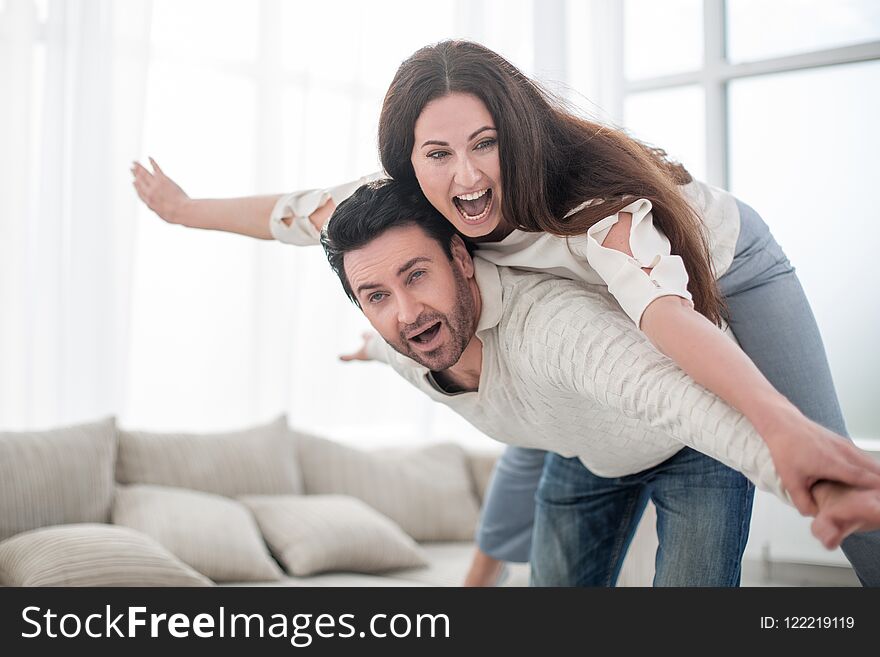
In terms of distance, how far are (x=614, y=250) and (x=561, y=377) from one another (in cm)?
20

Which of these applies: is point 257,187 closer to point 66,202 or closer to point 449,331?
point 66,202

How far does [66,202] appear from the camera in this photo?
138 inches

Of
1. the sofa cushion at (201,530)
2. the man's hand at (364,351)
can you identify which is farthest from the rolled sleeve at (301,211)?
the sofa cushion at (201,530)

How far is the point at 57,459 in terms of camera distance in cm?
303

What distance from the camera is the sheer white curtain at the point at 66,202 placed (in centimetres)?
336

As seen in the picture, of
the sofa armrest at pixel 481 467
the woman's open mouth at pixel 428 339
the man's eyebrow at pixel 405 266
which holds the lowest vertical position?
the sofa armrest at pixel 481 467

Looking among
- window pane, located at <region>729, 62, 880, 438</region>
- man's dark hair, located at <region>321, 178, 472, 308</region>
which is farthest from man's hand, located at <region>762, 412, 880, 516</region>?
window pane, located at <region>729, 62, 880, 438</region>

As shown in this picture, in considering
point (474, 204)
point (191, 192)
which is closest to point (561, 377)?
point (474, 204)

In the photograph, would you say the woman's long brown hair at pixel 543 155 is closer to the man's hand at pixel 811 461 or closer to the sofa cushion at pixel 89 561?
the man's hand at pixel 811 461

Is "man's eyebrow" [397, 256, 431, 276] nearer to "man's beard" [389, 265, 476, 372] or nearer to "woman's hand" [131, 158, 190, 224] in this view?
"man's beard" [389, 265, 476, 372]

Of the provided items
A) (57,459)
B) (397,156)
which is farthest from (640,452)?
(57,459)

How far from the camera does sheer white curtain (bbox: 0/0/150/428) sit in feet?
11.0

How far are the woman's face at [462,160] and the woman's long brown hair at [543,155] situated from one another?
0.01m

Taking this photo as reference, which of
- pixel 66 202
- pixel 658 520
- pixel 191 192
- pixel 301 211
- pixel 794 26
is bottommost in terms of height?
pixel 658 520
